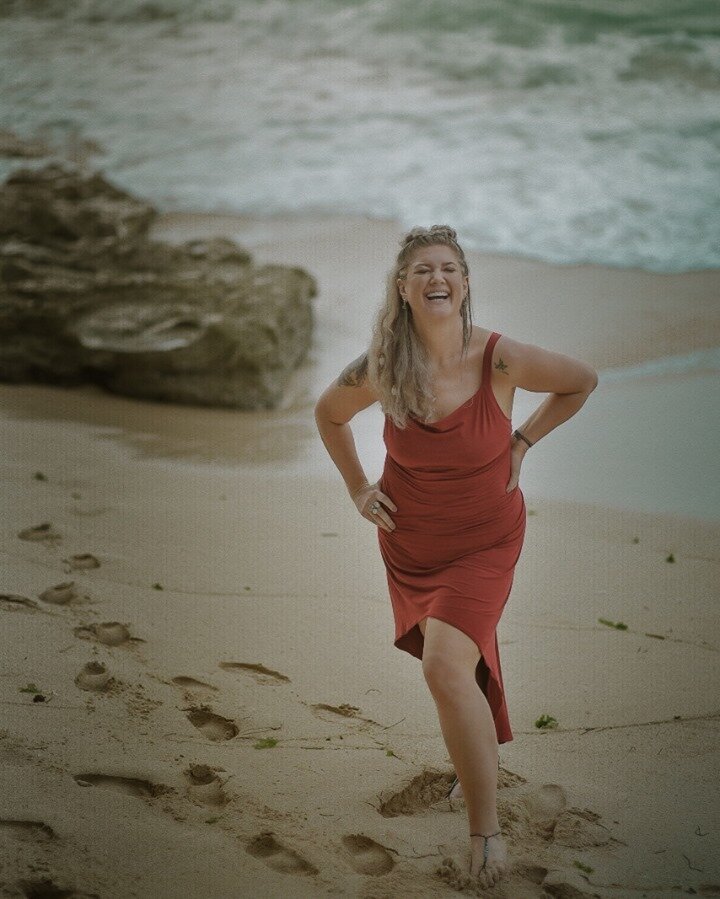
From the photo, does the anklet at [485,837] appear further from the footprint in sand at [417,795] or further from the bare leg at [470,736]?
the footprint in sand at [417,795]

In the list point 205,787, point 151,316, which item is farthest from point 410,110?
point 205,787

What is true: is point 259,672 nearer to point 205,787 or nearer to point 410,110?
point 205,787

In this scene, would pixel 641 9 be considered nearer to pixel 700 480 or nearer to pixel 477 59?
pixel 477 59

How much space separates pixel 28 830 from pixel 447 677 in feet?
3.60

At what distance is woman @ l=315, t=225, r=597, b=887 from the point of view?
2926mm

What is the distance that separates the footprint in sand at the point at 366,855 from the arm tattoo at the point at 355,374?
4.13 ft

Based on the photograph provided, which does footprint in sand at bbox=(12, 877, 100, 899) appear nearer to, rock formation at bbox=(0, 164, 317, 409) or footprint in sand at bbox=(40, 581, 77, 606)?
footprint in sand at bbox=(40, 581, 77, 606)

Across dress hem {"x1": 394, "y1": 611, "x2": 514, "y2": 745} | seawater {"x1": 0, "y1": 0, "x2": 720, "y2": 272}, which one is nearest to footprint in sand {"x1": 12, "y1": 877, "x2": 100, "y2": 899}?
dress hem {"x1": 394, "y1": 611, "x2": 514, "y2": 745}

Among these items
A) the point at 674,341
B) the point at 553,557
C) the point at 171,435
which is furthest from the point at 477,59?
the point at 553,557

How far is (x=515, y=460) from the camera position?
3.20 metres

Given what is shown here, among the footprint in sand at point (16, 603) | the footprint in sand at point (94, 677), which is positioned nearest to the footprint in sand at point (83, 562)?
the footprint in sand at point (16, 603)

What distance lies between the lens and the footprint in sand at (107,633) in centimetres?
374

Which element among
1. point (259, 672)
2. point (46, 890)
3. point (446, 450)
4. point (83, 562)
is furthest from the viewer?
point (83, 562)

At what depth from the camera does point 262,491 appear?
17.5 ft
